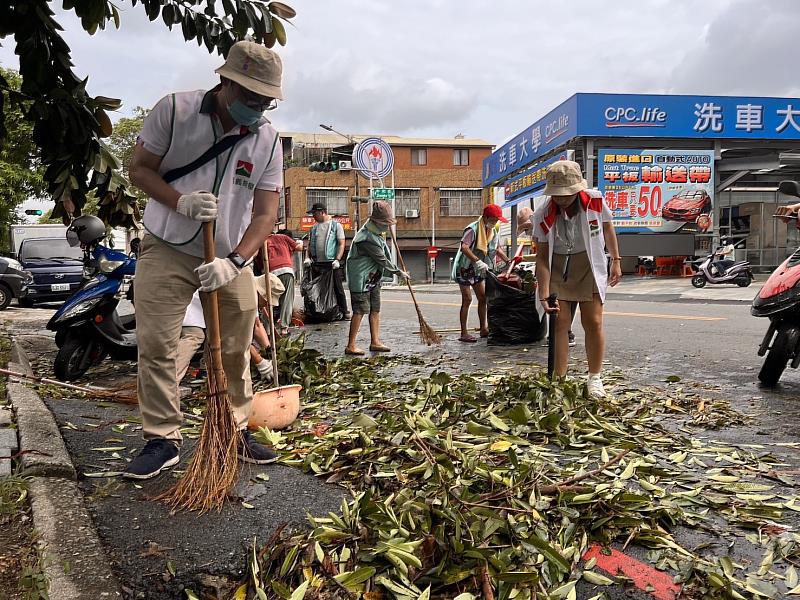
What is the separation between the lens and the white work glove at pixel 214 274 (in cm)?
300

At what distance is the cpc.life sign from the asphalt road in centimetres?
689

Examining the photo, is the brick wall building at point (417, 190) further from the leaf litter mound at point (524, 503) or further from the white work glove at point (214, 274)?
the white work glove at point (214, 274)

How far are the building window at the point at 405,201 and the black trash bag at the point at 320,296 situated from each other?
36945mm

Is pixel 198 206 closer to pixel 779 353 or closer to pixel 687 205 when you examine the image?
pixel 779 353

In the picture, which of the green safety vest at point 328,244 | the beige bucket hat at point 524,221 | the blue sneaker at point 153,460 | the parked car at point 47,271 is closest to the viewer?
the blue sneaker at point 153,460

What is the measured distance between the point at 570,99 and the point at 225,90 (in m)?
21.5

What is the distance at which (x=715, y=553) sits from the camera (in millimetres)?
2482

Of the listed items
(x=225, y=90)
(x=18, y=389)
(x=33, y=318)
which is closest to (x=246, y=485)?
(x=225, y=90)

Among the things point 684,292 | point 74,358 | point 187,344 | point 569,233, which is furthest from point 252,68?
point 684,292

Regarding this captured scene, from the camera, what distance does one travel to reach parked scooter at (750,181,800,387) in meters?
4.96

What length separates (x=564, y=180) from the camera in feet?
15.5

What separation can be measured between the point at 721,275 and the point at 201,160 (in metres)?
18.3

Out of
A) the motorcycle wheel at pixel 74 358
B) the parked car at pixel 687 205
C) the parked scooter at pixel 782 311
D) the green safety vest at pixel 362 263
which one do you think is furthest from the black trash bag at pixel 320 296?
the parked car at pixel 687 205

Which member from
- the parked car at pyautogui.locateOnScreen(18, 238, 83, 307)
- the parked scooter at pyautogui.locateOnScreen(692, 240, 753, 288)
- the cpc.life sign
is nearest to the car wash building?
the parked scooter at pyautogui.locateOnScreen(692, 240, 753, 288)
